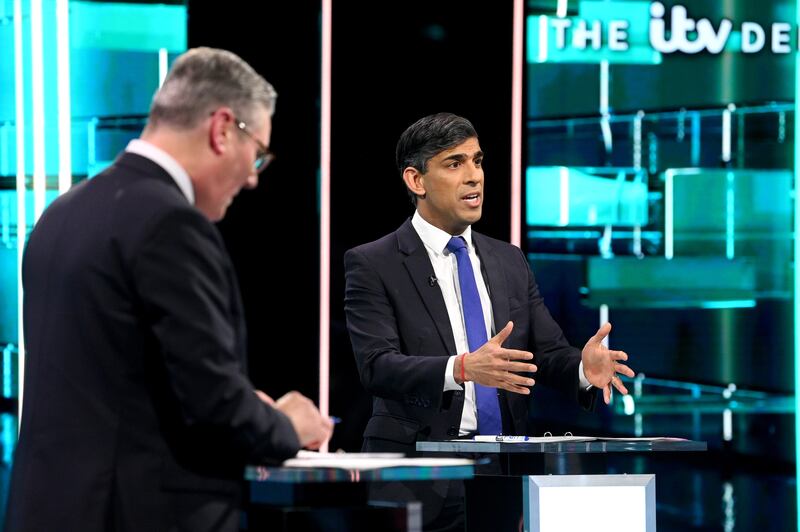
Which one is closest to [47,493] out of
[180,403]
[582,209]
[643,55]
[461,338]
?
[180,403]

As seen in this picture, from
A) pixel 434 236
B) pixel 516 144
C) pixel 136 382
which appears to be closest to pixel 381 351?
pixel 434 236

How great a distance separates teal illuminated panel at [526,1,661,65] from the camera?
4.57 m

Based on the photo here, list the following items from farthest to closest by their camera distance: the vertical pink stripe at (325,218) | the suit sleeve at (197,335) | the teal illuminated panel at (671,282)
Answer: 1. the teal illuminated panel at (671,282)
2. the vertical pink stripe at (325,218)
3. the suit sleeve at (197,335)

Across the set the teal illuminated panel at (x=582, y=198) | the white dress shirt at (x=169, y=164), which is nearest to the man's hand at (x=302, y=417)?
the white dress shirt at (x=169, y=164)

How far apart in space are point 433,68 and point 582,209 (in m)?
0.81

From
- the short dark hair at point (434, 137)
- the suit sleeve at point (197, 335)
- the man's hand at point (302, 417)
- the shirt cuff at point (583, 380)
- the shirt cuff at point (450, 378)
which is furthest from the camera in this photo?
the short dark hair at point (434, 137)

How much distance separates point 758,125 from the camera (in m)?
4.80

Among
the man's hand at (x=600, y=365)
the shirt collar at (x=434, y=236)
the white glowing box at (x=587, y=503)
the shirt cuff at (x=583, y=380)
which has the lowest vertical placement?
the white glowing box at (x=587, y=503)

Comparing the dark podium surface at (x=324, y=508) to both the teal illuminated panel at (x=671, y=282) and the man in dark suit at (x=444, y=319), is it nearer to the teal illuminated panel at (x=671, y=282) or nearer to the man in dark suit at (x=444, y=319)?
Result: the man in dark suit at (x=444, y=319)

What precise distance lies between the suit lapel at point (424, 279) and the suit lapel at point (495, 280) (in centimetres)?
13

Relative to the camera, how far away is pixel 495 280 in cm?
323

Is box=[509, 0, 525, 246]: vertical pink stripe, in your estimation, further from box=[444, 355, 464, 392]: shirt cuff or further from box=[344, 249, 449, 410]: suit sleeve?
box=[444, 355, 464, 392]: shirt cuff

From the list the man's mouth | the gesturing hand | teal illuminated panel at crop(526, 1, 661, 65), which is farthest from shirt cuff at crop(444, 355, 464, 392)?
teal illuminated panel at crop(526, 1, 661, 65)

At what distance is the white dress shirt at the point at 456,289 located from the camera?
3.11 m
